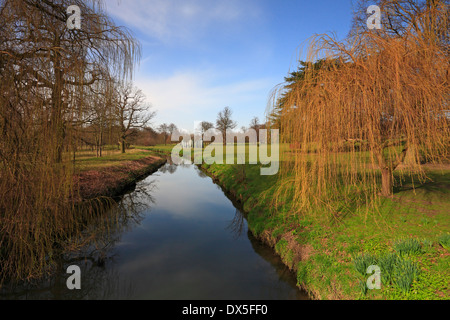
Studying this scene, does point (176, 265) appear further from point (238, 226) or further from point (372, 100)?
point (372, 100)

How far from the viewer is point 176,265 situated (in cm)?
536

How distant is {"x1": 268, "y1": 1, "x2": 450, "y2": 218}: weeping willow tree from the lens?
3799mm

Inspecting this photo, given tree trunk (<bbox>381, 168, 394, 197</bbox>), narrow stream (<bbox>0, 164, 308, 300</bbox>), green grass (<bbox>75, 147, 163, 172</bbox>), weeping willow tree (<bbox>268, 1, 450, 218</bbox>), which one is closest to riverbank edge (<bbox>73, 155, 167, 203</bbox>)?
green grass (<bbox>75, 147, 163, 172</bbox>)

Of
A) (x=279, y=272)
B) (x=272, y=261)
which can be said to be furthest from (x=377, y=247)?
(x=272, y=261)

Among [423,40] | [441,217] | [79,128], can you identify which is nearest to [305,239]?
[441,217]

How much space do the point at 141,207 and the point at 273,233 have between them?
6591 mm

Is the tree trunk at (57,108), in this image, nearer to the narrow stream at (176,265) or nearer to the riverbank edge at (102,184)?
the narrow stream at (176,265)

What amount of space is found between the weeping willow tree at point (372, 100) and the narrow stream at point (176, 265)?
2.16m

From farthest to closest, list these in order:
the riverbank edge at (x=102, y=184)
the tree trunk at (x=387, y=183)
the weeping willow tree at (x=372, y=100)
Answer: the riverbank edge at (x=102, y=184)
the tree trunk at (x=387, y=183)
the weeping willow tree at (x=372, y=100)

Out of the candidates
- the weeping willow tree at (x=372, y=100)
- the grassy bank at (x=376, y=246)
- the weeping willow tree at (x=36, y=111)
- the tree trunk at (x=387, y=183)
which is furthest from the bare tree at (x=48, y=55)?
the tree trunk at (x=387, y=183)

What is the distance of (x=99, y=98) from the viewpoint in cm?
362

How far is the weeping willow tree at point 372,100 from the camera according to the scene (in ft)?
12.5

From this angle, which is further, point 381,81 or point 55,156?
point 381,81
